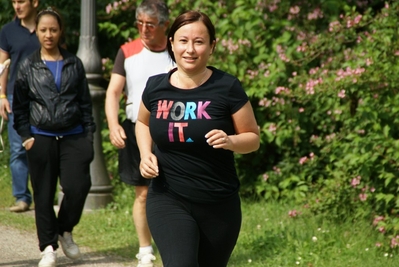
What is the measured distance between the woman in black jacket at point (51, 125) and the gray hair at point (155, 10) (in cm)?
72

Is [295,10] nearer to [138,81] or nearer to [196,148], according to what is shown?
[138,81]

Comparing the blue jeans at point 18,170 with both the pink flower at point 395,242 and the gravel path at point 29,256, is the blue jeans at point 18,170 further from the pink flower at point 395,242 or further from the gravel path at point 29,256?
the pink flower at point 395,242

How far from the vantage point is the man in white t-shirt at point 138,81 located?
5.85 m

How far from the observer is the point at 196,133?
13.2ft

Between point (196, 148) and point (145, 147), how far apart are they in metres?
0.34

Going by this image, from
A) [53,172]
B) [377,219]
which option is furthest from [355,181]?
[53,172]

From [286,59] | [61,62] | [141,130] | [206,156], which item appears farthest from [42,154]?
[286,59]

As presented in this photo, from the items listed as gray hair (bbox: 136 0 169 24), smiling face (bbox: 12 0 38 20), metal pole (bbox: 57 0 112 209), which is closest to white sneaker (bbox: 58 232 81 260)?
gray hair (bbox: 136 0 169 24)

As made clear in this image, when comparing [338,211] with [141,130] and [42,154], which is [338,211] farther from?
[141,130]

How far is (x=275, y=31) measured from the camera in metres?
8.36

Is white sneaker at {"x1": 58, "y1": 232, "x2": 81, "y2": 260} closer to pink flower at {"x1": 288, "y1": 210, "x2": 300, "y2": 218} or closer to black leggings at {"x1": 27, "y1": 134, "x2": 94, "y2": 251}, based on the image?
black leggings at {"x1": 27, "y1": 134, "x2": 94, "y2": 251}

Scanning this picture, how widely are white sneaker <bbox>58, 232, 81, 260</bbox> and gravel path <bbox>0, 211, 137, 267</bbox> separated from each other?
0.29 feet

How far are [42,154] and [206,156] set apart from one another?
2.28 metres

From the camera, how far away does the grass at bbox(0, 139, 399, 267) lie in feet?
20.5
